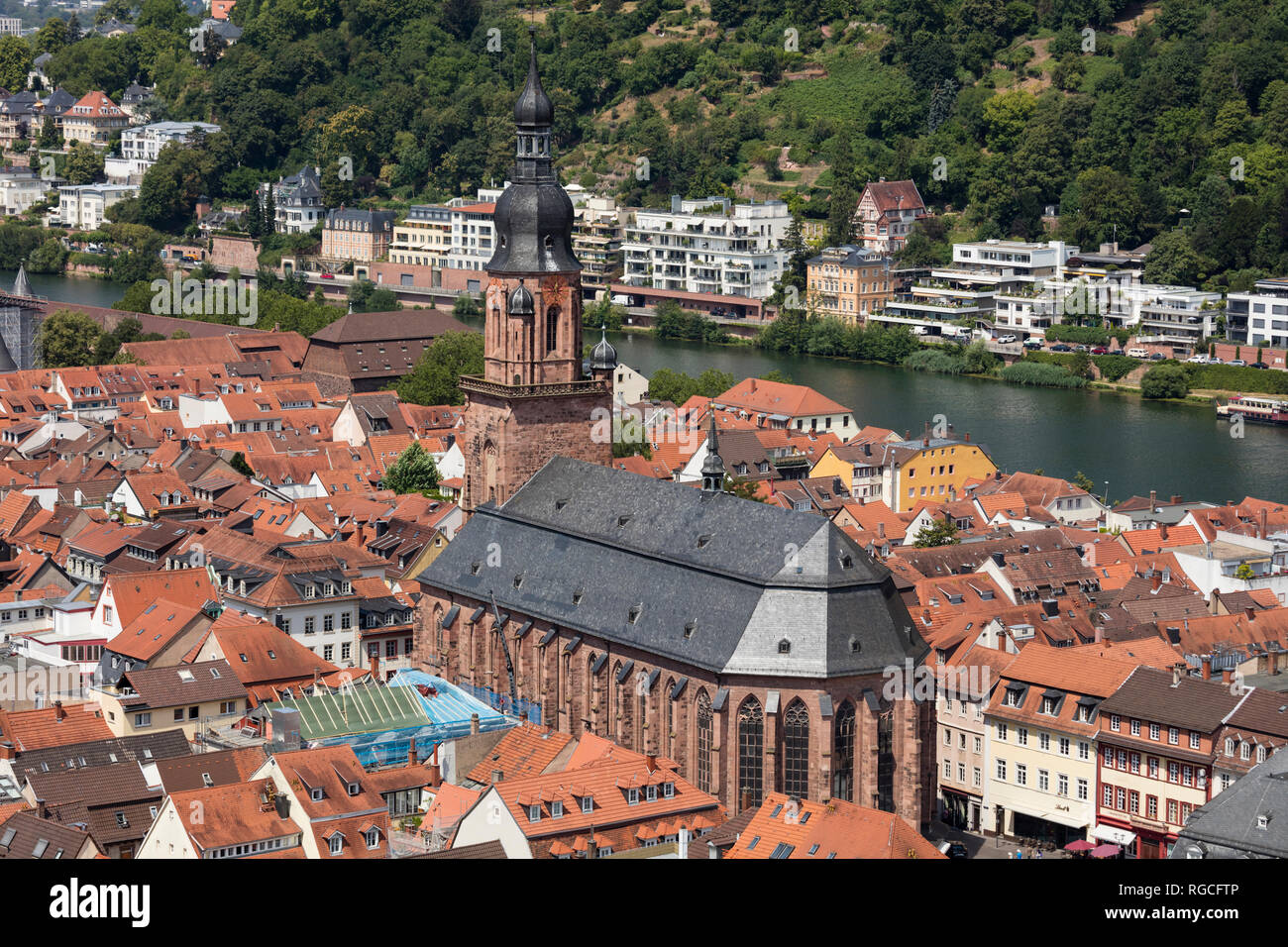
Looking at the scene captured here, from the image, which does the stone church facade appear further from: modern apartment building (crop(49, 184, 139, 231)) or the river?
modern apartment building (crop(49, 184, 139, 231))

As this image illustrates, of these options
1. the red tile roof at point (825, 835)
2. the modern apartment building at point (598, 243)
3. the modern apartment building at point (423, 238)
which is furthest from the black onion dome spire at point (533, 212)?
the modern apartment building at point (423, 238)

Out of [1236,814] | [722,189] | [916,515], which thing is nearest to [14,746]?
[1236,814]

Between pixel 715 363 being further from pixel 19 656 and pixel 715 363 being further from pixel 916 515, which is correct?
pixel 19 656

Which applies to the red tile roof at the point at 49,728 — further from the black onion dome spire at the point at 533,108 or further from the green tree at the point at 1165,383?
the green tree at the point at 1165,383

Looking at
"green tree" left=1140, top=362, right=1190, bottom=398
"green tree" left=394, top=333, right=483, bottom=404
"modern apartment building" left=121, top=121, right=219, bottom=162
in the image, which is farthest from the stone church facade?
"modern apartment building" left=121, top=121, right=219, bottom=162

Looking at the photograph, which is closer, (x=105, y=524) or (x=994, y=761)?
(x=994, y=761)
